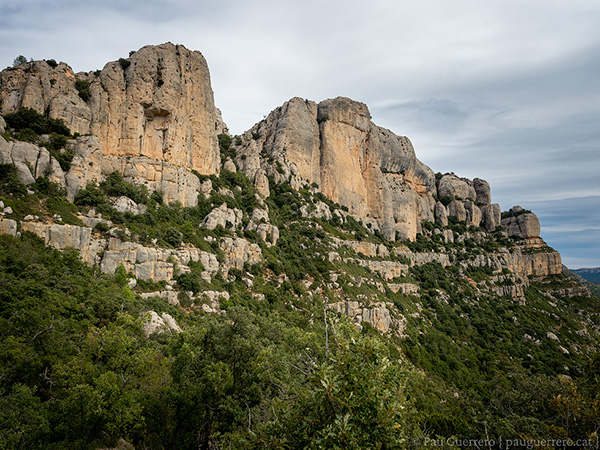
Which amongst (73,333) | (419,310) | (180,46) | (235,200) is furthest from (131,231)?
(419,310)

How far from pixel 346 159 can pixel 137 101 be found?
48064 millimetres

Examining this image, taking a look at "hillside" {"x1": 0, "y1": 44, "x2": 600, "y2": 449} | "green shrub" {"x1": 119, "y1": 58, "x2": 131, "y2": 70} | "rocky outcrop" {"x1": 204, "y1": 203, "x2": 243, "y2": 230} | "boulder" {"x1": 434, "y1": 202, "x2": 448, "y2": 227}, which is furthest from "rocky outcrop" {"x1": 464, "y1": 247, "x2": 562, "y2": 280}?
"green shrub" {"x1": 119, "y1": 58, "x2": 131, "y2": 70}

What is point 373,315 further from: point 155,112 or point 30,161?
point 30,161

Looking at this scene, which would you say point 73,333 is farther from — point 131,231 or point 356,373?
point 356,373

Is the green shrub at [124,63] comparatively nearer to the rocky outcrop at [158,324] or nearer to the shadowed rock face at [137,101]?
the shadowed rock face at [137,101]

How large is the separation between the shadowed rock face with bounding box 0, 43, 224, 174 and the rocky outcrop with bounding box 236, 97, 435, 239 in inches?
662

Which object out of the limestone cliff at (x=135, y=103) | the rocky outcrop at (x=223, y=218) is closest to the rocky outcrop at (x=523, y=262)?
the rocky outcrop at (x=223, y=218)

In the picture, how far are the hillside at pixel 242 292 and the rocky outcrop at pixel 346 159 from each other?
0.53 m

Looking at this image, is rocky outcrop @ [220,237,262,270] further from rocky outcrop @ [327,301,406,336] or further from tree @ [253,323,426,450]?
tree @ [253,323,426,450]

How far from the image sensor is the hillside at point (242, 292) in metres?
10.1

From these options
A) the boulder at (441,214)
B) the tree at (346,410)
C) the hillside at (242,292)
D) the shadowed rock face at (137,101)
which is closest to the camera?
the tree at (346,410)

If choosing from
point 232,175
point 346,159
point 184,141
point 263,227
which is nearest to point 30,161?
point 184,141

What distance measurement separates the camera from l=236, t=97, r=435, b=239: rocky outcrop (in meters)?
63.7

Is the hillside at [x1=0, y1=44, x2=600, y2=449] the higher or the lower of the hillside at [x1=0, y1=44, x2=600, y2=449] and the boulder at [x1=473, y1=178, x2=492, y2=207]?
the lower
